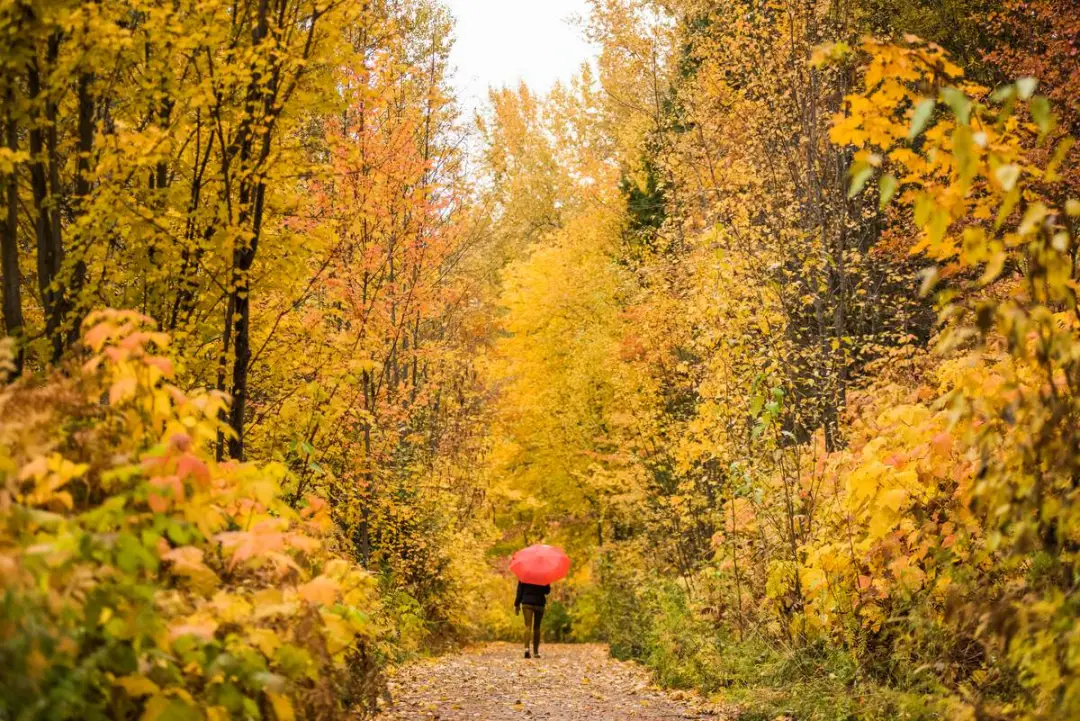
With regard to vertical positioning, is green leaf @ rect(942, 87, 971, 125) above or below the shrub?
above

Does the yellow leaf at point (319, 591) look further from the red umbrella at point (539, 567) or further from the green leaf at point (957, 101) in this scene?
the red umbrella at point (539, 567)

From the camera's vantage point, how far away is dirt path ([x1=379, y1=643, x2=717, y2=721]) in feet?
29.9

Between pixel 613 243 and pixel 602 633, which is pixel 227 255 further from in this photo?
pixel 613 243

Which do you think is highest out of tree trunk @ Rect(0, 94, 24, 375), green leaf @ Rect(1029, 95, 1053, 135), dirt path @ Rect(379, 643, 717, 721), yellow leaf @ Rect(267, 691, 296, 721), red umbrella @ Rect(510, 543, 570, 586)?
green leaf @ Rect(1029, 95, 1053, 135)

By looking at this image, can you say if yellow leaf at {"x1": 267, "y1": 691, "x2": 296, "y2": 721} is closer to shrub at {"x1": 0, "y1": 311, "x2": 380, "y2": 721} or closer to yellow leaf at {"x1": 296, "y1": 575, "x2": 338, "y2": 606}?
shrub at {"x1": 0, "y1": 311, "x2": 380, "y2": 721}

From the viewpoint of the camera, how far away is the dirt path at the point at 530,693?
912 centimetres

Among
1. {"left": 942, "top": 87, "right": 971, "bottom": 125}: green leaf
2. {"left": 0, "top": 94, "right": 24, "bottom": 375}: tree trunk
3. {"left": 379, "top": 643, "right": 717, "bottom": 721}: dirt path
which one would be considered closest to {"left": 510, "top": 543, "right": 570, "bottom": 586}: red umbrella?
{"left": 379, "top": 643, "right": 717, "bottom": 721}: dirt path

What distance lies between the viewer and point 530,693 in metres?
11.1

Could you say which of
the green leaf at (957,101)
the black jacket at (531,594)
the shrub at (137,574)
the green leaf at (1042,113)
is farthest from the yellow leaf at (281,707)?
the black jacket at (531,594)

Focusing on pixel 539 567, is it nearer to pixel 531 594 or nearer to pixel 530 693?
pixel 531 594

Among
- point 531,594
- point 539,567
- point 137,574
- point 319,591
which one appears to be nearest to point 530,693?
point 539,567

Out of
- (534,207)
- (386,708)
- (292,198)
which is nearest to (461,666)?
(386,708)

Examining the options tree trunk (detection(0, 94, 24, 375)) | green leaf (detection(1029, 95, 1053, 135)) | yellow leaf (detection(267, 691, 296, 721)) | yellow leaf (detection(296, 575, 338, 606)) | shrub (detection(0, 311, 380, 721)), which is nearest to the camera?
shrub (detection(0, 311, 380, 721))

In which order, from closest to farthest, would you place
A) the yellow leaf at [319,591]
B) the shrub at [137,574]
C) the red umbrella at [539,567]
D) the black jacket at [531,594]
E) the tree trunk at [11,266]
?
1. the shrub at [137,574]
2. the yellow leaf at [319,591]
3. the tree trunk at [11,266]
4. the red umbrella at [539,567]
5. the black jacket at [531,594]
